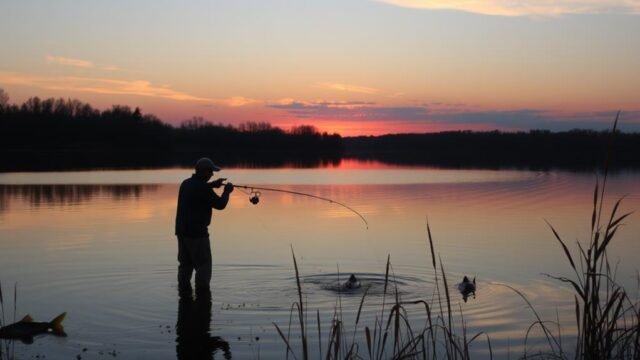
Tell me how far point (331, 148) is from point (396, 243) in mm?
143206

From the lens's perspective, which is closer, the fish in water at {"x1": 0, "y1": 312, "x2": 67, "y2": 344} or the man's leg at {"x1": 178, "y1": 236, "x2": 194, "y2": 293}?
the fish in water at {"x1": 0, "y1": 312, "x2": 67, "y2": 344}

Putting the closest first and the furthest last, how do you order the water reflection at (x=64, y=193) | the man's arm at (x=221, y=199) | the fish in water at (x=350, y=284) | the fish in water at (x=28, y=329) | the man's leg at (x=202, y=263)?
the fish in water at (x=28, y=329)
the man's arm at (x=221, y=199)
the man's leg at (x=202, y=263)
the fish in water at (x=350, y=284)
the water reflection at (x=64, y=193)

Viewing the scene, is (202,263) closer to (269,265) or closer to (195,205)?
(195,205)

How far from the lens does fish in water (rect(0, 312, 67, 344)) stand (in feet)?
23.7

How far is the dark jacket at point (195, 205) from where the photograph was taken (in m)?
9.51

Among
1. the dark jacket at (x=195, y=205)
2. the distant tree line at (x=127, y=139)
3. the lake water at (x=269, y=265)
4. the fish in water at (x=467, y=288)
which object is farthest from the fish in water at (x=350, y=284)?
the distant tree line at (x=127, y=139)

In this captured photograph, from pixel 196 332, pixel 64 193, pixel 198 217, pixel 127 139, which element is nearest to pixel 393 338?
pixel 196 332

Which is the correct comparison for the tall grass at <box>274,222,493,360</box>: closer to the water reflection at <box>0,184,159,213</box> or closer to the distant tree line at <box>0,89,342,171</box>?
the water reflection at <box>0,184,159,213</box>

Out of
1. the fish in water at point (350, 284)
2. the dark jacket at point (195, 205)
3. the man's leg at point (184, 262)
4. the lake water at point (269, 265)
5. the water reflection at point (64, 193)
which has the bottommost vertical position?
the water reflection at point (64, 193)

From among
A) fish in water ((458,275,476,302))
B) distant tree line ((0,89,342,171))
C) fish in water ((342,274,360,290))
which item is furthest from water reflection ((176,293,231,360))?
distant tree line ((0,89,342,171))

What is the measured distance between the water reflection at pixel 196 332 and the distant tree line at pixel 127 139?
77633 mm

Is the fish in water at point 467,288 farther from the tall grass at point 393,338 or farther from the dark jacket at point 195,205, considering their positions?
the dark jacket at point 195,205

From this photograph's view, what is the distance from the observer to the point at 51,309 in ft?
30.3

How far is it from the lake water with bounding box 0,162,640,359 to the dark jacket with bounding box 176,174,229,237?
1.00m
